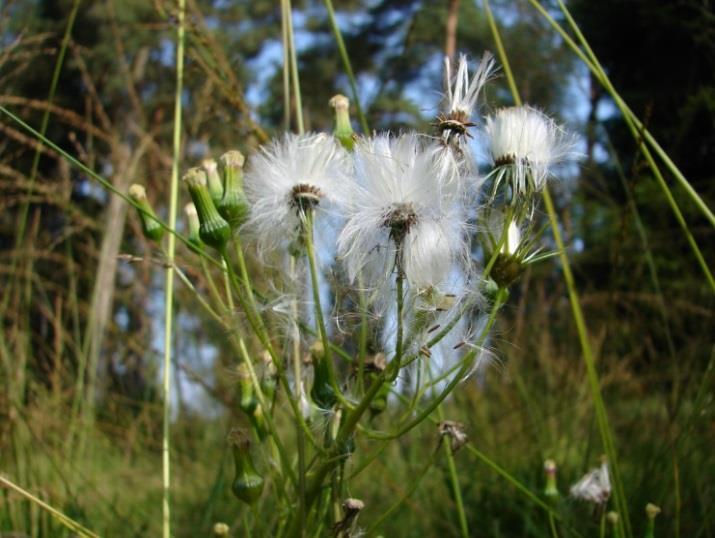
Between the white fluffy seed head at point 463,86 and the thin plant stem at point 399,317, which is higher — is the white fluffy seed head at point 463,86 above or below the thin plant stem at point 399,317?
above

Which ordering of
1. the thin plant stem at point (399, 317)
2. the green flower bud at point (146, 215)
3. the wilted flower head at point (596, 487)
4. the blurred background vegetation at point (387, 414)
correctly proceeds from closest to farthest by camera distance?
the thin plant stem at point (399, 317) → the green flower bud at point (146, 215) → the wilted flower head at point (596, 487) → the blurred background vegetation at point (387, 414)

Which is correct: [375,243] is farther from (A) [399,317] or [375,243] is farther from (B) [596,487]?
(B) [596,487]

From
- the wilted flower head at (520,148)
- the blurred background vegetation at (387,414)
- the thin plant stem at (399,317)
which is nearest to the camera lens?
the thin plant stem at (399,317)

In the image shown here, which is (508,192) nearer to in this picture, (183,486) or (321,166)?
(321,166)

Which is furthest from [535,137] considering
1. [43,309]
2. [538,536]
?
[43,309]

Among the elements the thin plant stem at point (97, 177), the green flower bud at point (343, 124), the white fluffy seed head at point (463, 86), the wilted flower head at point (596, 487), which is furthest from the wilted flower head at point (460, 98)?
the wilted flower head at point (596, 487)

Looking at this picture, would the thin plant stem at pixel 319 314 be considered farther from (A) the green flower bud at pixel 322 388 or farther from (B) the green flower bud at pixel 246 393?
(B) the green flower bud at pixel 246 393

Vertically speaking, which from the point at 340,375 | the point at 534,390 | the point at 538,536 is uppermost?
the point at 534,390

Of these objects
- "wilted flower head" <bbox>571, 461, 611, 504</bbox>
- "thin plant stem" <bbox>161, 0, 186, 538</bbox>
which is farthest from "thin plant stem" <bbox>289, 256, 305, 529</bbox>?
"wilted flower head" <bbox>571, 461, 611, 504</bbox>
